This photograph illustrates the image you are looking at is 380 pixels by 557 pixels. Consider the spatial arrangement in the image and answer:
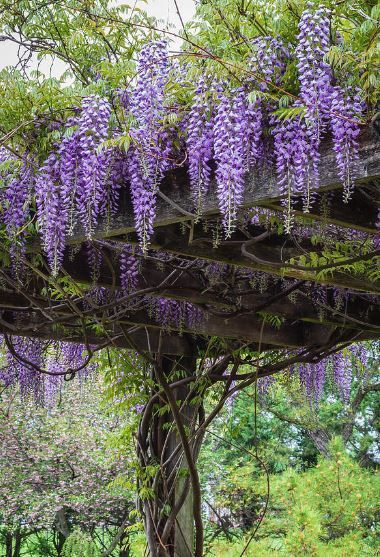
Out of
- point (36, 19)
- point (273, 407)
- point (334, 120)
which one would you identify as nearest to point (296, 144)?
point (334, 120)

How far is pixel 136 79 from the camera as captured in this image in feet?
6.86

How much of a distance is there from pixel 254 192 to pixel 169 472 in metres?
2.26

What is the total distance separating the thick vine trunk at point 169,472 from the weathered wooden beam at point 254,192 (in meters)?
1.64

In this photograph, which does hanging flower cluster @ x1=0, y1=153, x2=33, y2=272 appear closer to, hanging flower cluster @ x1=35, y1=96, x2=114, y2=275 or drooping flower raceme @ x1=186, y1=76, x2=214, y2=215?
hanging flower cluster @ x1=35, y1=96, x2=114, y2=275

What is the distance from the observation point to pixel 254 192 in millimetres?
1912

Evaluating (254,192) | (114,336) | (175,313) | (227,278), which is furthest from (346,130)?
(114,336)

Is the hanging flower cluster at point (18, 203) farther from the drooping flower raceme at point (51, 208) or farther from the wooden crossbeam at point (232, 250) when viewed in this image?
the wooden crossbeam at point (232, 250)

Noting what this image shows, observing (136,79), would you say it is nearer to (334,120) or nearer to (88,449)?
(334,120)

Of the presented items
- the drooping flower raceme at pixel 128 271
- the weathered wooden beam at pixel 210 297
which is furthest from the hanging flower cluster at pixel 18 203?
the drooping flower raceme at pixel 128 271

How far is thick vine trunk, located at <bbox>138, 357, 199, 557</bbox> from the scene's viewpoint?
12.4ft

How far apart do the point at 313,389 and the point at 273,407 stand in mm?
5744

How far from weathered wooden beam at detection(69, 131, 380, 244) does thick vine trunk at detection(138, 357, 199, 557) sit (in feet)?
5.38

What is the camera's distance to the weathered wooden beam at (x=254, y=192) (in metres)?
1.70

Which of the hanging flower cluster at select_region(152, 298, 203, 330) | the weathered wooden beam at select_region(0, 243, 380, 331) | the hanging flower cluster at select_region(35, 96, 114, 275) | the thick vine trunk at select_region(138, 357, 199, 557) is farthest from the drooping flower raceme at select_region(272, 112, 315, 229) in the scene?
the thick vine trunk at select_region(138, 357, 199, 557)
